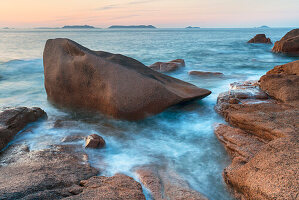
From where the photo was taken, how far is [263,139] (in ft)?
10.5

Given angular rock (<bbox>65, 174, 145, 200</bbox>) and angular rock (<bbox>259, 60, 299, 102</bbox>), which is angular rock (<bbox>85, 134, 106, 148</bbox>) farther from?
angular rock (<bbox>259, 60, 299, 102</bbox>)

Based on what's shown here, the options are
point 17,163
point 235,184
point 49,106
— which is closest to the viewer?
point 235,184

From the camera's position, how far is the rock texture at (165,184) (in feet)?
7.95

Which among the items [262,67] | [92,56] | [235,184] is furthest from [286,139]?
[262,67]

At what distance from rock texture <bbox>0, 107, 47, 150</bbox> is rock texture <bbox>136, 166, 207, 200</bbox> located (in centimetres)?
205

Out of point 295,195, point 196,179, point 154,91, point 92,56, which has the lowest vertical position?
point 196,179

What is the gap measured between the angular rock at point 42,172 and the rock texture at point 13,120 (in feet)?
0.74

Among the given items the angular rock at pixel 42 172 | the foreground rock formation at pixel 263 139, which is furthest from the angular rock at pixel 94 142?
the foreground rock formation at pixel 263 139

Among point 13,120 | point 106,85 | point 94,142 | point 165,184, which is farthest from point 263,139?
point 13,120

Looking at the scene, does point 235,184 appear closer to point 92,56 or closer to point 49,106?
point 92,56

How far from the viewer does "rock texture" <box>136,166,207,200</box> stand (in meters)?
2.42

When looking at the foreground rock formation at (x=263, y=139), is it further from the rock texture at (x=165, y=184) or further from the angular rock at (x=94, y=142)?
the angular rock at (x=94, y=142)

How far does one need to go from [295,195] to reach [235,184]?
0.69 m

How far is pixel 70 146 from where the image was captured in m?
3.46
